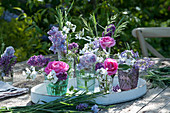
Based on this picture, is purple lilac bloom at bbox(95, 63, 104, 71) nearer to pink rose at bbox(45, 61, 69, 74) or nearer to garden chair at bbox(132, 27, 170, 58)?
pink rose at bbox(45, 61, 69, 74)

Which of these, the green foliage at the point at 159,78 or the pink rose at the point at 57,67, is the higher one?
→ the pink rose at the point at 57,67

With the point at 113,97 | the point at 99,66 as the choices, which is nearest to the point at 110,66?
the point at 99,66

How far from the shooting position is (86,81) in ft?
6.68

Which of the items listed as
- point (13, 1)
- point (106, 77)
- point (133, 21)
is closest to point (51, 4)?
point (13, 1)

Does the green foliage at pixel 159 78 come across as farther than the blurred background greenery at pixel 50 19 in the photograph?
No

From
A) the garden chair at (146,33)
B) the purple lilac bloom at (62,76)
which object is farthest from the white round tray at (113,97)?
the garden chair at (146,33)

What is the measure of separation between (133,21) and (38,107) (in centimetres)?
282

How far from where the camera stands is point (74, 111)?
65.7 inches

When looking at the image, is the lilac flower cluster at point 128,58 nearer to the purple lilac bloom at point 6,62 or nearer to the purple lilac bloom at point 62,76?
the purple lilac bloom at point 62,76

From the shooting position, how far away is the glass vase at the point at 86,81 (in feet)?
6.66

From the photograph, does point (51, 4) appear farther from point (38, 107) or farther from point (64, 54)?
point (38, 107)

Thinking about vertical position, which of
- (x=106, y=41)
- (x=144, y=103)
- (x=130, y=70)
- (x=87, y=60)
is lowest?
(x=144, y=103)

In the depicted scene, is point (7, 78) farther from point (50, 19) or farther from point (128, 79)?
point (50, 19)

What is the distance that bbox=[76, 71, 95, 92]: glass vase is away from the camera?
2029mm
